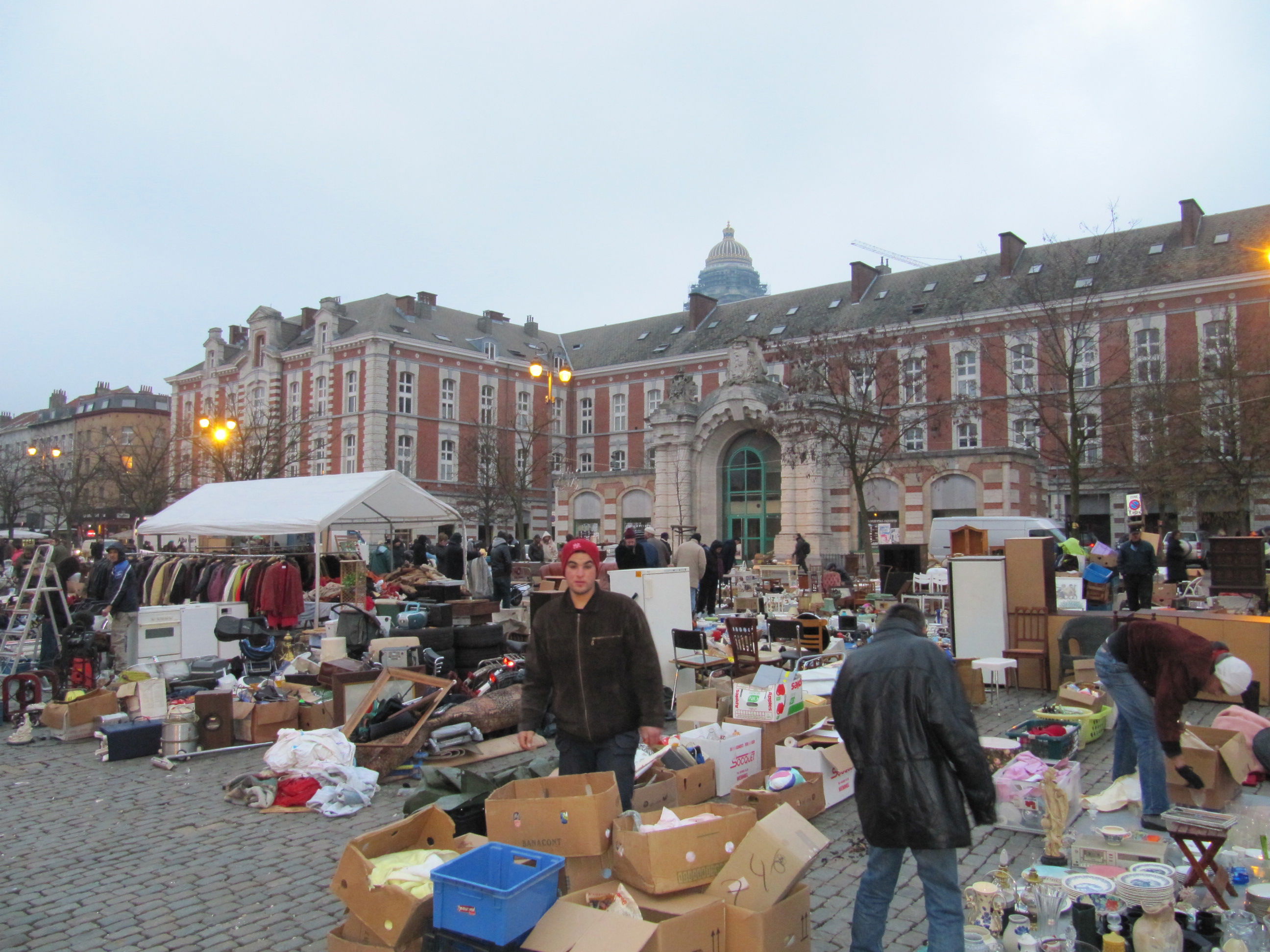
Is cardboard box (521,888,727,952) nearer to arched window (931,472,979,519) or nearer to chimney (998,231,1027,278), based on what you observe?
arched window (931,472,979,519)

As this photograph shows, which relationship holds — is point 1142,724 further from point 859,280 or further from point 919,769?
point 859,280

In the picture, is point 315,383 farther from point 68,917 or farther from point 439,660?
point 68,917

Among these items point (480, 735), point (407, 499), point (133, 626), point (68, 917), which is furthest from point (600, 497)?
point (68, 917)

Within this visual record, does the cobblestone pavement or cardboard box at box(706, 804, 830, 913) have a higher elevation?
cardboard box at box(706, 804, 830, 913)

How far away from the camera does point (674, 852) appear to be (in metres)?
3.77

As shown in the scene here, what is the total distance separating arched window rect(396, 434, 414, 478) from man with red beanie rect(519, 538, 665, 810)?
149ft

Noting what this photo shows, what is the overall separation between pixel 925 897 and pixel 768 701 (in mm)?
3778

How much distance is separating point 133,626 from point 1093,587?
1517cm

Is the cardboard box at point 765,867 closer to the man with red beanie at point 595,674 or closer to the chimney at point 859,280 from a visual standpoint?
the man with red beanie at point 595,674

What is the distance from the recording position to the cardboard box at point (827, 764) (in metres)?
6.62

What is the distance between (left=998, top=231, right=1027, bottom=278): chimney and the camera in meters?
40.9

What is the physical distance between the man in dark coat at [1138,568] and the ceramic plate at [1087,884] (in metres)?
10.6

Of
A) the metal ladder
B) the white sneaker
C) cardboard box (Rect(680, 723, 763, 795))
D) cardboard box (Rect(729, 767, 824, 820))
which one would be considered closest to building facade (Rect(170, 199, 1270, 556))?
cardboard box (Rect(680, 723, 763, 795))

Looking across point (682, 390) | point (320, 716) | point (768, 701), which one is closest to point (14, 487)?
point (682, 390)
